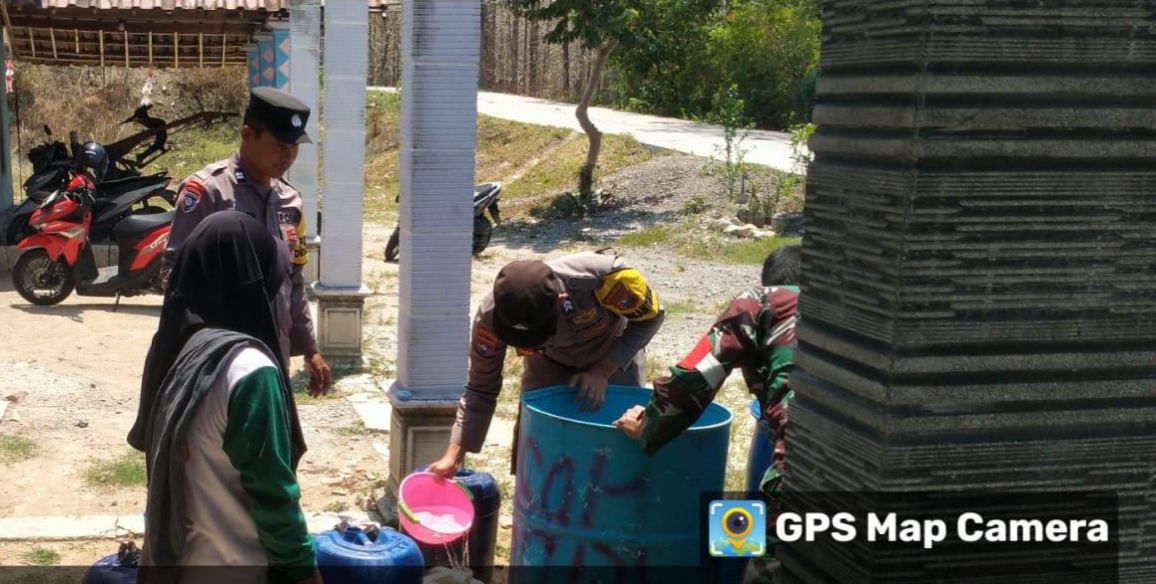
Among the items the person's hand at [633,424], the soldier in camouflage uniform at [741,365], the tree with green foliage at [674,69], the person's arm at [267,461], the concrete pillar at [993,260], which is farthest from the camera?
the tree with green foliage at [674,69]

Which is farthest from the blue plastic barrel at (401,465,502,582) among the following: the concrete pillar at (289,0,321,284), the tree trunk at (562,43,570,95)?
the tree trunk at (562,43,570,95)

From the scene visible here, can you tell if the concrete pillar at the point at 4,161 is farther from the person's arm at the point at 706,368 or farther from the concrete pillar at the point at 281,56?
the person's arm at the point at 706,368

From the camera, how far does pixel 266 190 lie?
372 cm

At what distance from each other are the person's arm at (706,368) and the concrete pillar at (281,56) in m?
8.17

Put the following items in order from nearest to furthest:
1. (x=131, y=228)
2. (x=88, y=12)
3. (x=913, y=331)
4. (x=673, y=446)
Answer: (x=913, y=331)
(x=673, y=446)
(x=131, y=228)
(x=88, y=12)

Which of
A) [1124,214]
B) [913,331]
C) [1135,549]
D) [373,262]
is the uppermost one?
[1124,214]

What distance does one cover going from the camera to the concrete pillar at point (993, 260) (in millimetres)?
1537

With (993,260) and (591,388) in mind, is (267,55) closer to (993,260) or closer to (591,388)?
(591,388)

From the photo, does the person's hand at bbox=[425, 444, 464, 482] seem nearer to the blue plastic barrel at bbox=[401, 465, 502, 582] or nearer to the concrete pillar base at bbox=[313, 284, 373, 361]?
the blue plastic barrel at bbox=[401, 465, 502, 582]

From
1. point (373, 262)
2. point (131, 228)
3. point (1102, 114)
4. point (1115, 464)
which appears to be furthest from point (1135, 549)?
point (373, 262)

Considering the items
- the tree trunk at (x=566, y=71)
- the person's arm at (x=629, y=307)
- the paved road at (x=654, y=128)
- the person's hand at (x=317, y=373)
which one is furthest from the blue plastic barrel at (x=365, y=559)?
the tree trunk at (x=566, y=71)

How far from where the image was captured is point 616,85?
24.2 m

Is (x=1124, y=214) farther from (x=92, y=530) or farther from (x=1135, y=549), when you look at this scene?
(x=92, y=530)

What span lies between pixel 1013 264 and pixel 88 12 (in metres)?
9.51
